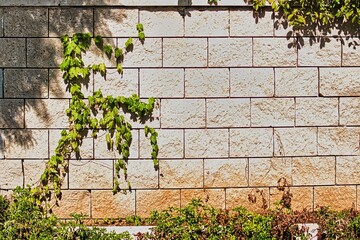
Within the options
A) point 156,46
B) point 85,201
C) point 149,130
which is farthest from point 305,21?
point 85,201

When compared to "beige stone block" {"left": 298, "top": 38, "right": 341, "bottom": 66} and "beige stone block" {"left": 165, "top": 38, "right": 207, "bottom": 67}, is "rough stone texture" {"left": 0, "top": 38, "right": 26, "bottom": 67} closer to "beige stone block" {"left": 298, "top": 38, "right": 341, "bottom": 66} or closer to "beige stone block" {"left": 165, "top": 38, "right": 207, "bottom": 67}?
"beige stone block" {"left": 165, "top": 38, "right": 207, "bottom": 67}

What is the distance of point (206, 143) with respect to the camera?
689cm

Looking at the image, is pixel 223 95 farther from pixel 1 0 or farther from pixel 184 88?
pixel 1 0

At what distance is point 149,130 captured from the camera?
6832mm

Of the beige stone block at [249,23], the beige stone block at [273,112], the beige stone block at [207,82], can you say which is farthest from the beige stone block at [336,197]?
the beige stone block at [249,23]

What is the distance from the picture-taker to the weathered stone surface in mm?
6941

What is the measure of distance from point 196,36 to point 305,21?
1.18 meters

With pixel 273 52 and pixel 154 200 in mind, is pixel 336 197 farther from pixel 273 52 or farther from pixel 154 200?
pixel 154 200

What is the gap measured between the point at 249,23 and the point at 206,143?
1.37 meters

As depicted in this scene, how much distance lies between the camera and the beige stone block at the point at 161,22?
6789 millimetres

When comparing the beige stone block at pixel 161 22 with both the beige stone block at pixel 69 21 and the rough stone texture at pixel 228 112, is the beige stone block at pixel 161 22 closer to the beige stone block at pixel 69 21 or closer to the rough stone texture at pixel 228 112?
the beige stone block at pixel 69 21

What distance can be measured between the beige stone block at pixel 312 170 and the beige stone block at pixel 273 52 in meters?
1.08

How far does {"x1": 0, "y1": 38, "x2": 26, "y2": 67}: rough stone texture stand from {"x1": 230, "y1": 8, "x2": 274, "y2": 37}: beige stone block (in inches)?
87.8

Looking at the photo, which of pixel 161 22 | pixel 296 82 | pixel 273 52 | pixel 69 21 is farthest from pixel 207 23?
pixel 69 21
